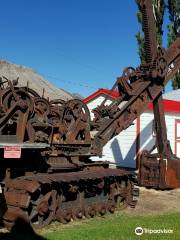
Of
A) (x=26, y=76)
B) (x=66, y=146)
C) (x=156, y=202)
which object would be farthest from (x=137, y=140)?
(x=26, y=76)

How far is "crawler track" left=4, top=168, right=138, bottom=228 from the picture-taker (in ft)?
28.0

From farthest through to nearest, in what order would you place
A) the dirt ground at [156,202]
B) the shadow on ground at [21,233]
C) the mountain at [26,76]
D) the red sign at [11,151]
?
the mountain at [26,76]
the dirt ground at [156,202]
the red sign at [11,151]
the shadow on ground at [21,233]

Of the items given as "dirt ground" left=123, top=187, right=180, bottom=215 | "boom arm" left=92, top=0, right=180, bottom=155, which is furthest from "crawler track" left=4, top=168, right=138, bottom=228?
"boom arm" left=92, top=0, right=180, bottom=155

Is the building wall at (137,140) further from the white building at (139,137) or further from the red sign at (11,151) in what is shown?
the red sign at (11,151)

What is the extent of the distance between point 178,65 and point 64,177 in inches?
224

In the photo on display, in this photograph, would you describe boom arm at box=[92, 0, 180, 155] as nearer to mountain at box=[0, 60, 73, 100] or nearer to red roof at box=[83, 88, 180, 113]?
red roof at box=[83, 88, 180, 113]

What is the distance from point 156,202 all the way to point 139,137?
18.3 ft

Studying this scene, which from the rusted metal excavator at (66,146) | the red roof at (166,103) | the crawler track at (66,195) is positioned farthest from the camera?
the red roof at (166,103)

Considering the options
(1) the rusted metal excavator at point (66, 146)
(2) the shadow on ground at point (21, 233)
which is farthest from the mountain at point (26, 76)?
(2) the shadow on ground at point (21, 233)

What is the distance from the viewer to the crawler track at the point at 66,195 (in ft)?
28.0

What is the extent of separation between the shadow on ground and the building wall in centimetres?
935

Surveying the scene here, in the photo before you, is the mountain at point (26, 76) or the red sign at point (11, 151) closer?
the red sign at point (11, 151)

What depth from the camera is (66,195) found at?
959cm

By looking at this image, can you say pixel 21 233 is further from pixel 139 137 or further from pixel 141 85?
pixel 139 137
